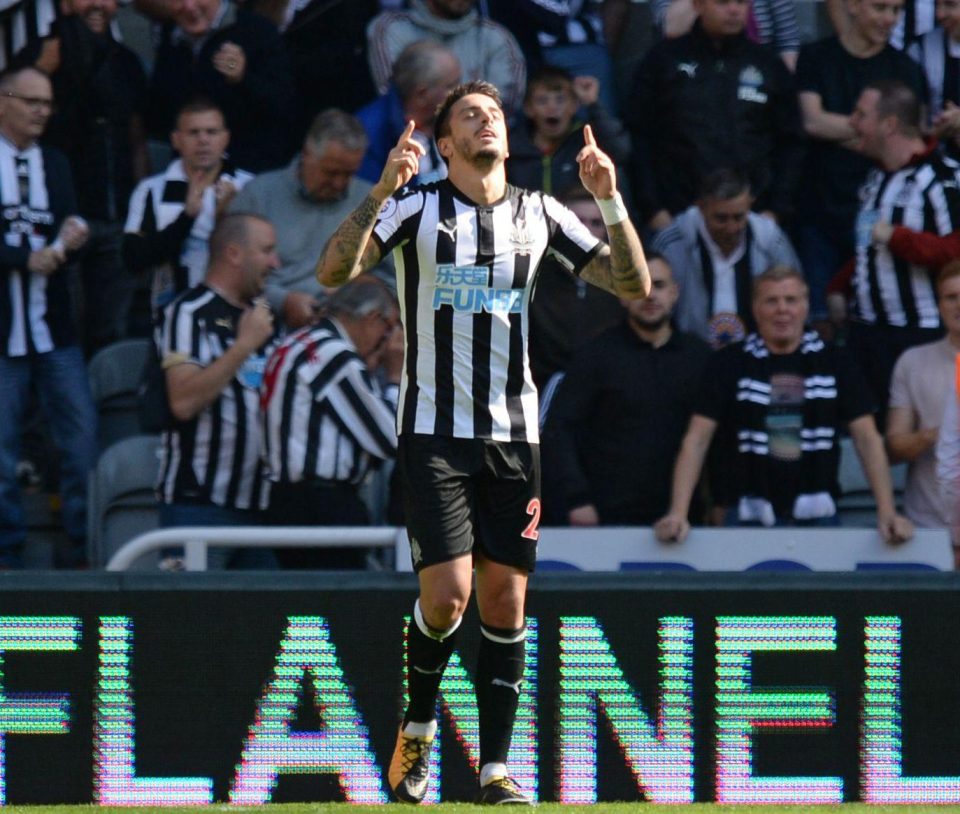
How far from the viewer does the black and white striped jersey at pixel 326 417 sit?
705cm

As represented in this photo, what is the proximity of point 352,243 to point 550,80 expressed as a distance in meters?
3.84

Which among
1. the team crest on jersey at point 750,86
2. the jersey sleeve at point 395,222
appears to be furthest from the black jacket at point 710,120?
the jersey sleeve at point 395,222

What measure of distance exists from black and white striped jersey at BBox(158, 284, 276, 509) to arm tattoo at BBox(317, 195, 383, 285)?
95.3 inches

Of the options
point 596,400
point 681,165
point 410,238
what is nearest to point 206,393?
point 596,400

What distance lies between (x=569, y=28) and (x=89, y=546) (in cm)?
381

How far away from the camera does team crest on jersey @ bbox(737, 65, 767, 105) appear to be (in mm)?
9047

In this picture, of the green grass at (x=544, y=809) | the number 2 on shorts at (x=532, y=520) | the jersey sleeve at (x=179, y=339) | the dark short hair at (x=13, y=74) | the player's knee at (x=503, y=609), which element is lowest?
the green grass at (x=544, y=809)

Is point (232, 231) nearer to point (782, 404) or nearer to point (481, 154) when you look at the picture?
point (782, 404)

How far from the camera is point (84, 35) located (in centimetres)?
904

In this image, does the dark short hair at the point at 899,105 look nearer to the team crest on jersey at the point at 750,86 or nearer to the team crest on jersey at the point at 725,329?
the team crest on jersey at the point at 750,86

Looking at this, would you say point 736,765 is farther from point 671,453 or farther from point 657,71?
point 657,71

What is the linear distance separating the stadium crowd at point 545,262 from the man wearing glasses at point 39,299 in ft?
0.04

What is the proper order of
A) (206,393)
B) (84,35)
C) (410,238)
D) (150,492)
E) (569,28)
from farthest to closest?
(569,28)
(84,35)
(150,492)
(206,393)
(410,238)

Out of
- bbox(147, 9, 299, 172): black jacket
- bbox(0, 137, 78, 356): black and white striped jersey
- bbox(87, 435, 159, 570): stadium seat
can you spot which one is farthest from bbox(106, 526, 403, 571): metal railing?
bbox(147, 9, 299, 172): black jacket
